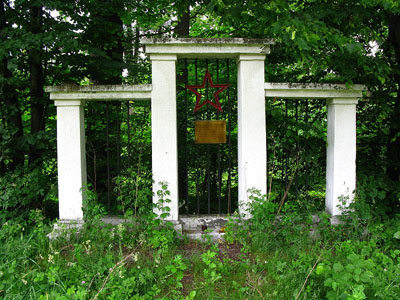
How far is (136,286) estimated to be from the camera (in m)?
2.94

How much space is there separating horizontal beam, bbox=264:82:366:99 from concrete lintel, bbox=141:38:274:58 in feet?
1.63

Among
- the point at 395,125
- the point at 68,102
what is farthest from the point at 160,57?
the point at 395,125

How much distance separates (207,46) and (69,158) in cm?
227

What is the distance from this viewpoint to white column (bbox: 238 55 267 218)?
427cm

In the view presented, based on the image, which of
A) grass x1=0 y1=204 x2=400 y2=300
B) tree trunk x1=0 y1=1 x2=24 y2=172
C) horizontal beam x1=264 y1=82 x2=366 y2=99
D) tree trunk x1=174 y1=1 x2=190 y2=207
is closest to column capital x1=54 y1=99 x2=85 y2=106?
tree trunk x1=0 y1=1 x2=24 y2=172

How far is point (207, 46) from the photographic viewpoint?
4242 millimetres

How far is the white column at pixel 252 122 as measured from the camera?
427cm

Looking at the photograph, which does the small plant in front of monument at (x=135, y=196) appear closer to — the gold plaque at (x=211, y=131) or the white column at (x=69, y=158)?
the white column at (x=69, y=158)

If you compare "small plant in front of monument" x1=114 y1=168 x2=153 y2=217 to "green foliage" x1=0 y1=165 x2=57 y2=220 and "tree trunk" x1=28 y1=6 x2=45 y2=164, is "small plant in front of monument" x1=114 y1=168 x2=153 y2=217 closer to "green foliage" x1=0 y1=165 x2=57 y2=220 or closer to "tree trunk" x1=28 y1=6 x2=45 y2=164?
"green foliage" x1=0 y1=165 x2=57 y2=220

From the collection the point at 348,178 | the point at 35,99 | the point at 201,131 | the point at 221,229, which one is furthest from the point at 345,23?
the point at 35,99

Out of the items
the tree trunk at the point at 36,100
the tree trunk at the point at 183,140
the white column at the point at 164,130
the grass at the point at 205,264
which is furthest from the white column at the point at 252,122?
the tree trunk at the point at 36,100

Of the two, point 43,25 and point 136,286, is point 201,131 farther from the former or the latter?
point 43,25

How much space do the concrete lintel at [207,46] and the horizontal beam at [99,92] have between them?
1.62 ft

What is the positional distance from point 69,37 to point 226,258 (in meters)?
3.62
